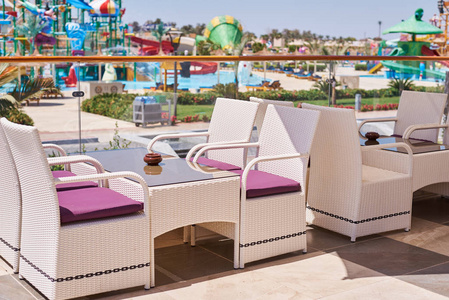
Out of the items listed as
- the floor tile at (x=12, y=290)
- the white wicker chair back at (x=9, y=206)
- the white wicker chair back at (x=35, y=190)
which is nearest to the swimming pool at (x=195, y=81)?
the white wicker chair back at (x=9, y=206)

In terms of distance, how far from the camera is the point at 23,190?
3266mm

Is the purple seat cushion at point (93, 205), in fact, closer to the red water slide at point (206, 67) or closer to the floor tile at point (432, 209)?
the red water slide at point (206, 67)

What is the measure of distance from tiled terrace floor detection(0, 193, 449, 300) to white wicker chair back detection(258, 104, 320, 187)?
55 cm

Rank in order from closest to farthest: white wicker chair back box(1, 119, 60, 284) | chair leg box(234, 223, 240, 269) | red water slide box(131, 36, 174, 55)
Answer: white wicker chair back box(1, 119, 60, 284) → chair leg box(234, 223, 240, 269) → red water slide box(131, 36, 174, 55)

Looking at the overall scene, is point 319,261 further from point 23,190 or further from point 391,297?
point 23,190

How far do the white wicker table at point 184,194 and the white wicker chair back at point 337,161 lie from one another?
3.24 feet

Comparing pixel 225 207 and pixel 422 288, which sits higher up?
pixel 225 207

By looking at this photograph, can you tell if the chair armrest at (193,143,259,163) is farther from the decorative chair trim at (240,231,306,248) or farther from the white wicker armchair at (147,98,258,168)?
the decorative chair trim at (240,231,306,248)

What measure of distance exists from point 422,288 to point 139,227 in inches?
62.4

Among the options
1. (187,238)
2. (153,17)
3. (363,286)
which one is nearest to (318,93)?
(187,238)

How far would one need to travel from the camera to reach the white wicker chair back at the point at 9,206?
3.35 metres

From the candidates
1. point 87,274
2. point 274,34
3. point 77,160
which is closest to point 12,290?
point 87,274

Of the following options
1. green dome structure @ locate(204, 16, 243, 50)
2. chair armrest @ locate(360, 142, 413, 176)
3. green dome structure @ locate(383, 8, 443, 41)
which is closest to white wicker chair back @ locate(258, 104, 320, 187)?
chair armrest @ locate(360, 142, 413, 176)

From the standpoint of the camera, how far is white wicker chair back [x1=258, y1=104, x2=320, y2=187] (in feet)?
12.6
